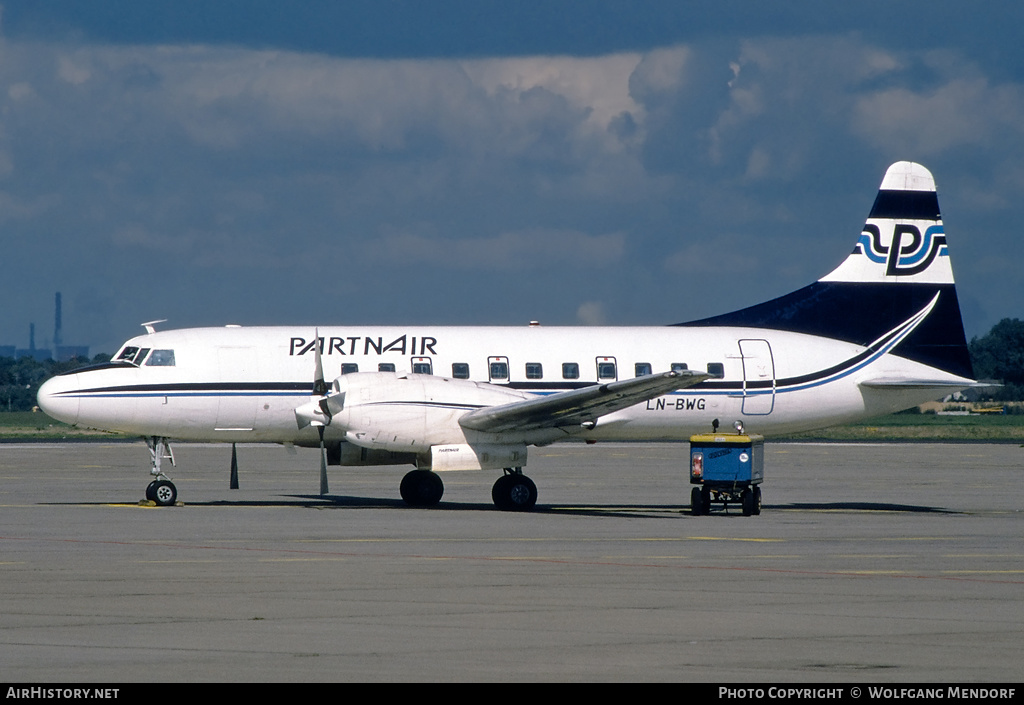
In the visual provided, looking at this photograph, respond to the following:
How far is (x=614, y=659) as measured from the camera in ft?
33.9

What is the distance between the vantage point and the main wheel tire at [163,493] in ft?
84.7

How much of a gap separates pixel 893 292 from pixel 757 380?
438 cm

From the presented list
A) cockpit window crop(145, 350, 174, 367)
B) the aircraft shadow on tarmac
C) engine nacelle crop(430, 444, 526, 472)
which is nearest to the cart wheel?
the aircraft shadow on tarmac

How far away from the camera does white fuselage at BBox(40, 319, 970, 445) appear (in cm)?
2598

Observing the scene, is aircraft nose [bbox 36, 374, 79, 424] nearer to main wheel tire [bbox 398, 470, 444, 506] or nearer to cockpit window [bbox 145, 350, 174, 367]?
cockpit window [bbox 145, 350, 174, 367]

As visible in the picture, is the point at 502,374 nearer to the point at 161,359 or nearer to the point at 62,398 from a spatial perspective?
the point at 161,359

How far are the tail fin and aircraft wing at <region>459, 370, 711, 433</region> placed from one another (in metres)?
5.21

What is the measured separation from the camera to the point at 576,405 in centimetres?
2453

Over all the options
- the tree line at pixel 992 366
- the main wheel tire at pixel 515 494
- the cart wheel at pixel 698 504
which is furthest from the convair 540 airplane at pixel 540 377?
the tree line at pixel 992 366

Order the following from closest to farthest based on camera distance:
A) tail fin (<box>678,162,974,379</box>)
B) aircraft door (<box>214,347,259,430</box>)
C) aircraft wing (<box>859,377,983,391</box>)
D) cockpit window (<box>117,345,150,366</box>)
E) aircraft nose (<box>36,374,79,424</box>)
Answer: aircraft nose (<box>36,374,79,424</box>) → aircraft door (<box>214,347,259,430</box>) → cockpit window (<box>117,345,150,366</box>) → aircraft wing (<box>859,377,983,391</box>) → tail fin (<box>678,162,974,379</box>)

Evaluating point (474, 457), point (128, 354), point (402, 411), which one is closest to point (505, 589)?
point (402, 411)

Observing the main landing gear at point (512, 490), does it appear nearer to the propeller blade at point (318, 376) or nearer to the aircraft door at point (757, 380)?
the propeller blade at point (318, 376)
